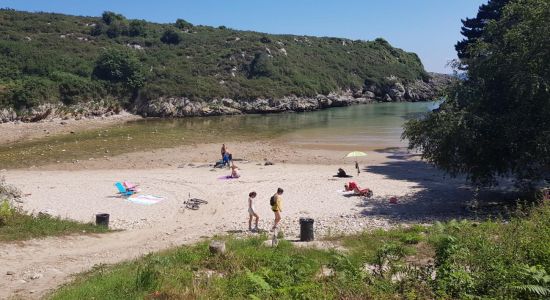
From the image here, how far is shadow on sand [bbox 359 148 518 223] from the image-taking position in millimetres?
16656

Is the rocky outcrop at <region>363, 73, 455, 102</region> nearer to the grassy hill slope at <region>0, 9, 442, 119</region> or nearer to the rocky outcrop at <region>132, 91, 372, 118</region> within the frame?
the grassy hill slope at <region>0, 9, 442, 119</region>

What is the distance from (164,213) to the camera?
58.3 ft

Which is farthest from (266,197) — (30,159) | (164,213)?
(30,159)

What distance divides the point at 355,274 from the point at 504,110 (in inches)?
468

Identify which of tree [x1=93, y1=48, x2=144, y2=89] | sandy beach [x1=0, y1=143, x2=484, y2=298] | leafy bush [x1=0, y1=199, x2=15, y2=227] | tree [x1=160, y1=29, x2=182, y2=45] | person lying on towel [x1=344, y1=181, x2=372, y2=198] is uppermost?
tree [x1=160, y1=29, x2=182, y2=45]

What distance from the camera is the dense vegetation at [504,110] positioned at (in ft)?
50.1

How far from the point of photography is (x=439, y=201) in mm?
19016

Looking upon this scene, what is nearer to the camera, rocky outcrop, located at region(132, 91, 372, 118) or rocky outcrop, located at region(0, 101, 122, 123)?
rocky outcrop, located at region(0, 101, 122, 123)

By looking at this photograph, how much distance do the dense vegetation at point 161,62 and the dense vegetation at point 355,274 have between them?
50.9 metres

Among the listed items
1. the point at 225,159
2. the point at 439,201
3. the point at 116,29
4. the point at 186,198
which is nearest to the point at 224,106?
the point at 116,29

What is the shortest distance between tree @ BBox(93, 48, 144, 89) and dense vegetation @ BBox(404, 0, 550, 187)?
57.1 meters

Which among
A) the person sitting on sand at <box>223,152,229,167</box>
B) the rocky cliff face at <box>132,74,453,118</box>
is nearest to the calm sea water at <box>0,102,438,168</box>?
the rocky cliff face at <box>132,74,453,118</box>

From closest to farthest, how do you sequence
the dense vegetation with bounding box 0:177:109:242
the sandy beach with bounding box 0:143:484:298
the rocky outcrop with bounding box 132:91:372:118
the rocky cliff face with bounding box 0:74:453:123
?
the sandy beach with bounding box 0:143:484:298 < the dense vegetation with bounding box 0:177:109:242 < the rocky cliff face with bounding box 0:74:453:123 < the rocky outcrop with bounding box 132:91:372:118

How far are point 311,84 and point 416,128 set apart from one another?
6772 centimetres
